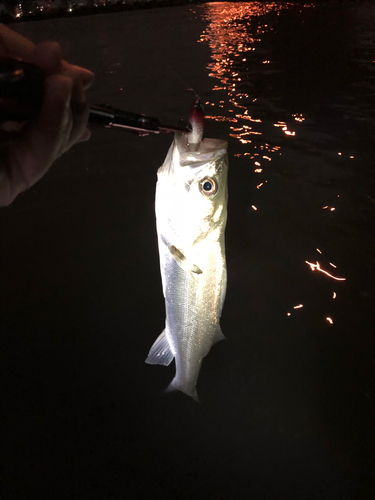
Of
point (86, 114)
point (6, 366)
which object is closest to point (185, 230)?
point (86, 114)

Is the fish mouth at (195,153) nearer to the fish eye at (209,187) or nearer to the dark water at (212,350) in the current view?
the fish eye at (209,187)

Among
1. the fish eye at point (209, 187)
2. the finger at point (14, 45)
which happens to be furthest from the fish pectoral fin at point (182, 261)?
the finger at point (14, 45)

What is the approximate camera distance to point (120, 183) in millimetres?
4777

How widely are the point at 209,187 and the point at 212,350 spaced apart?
6.40 ft

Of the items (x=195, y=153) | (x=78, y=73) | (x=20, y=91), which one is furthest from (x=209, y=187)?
(x=20, y=91)

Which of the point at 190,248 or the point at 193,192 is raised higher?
the point at 193,192

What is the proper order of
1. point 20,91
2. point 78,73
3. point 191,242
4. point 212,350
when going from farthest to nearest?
point 212,350
point 191,242
point 78,73
point 20,91

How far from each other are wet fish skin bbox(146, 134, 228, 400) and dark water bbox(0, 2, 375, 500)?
880 mm

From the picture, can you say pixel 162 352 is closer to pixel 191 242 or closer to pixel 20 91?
pixel 191 242

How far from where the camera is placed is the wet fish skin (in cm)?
153

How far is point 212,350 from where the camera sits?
113 inches

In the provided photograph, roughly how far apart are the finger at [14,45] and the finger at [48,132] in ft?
1.08

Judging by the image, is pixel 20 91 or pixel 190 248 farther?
pixel 190 248

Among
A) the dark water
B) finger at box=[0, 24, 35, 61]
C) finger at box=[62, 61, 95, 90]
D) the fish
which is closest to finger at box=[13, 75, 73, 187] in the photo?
finger at box=[62, 61, 95, 90]
